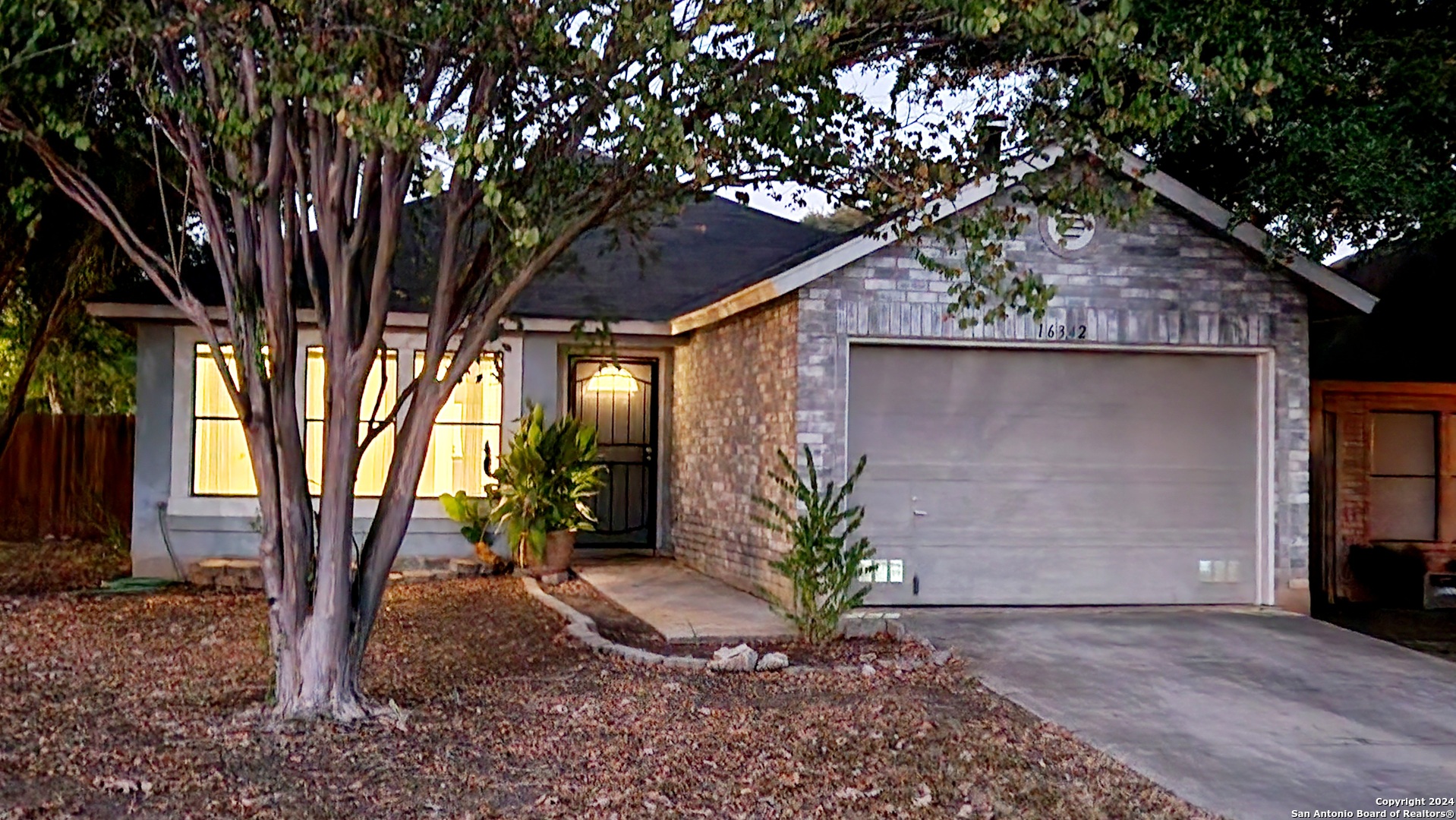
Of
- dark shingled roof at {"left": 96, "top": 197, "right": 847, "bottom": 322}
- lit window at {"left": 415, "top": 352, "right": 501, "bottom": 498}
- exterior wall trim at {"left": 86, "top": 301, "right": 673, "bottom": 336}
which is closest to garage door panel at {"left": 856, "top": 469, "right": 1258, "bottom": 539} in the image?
dark shingled roof at {"left": 96, "top": 197, "right": 847, "bottom": 322}

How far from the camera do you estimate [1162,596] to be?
10.4 meters

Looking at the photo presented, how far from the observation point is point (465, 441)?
1248cm

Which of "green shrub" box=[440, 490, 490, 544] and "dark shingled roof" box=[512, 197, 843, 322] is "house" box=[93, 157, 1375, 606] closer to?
"dark shingled roof" box=[512, 197, 843, 322]

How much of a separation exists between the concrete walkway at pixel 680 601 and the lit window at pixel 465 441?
4.54 feet

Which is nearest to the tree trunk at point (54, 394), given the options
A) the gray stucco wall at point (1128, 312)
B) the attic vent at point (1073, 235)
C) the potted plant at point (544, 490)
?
the potted plant at point (544, 490)

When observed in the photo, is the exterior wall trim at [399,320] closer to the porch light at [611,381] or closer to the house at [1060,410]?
the house at [1060,410]

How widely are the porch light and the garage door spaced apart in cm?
Answer: 428

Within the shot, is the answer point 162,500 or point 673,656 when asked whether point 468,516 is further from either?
point 673,656

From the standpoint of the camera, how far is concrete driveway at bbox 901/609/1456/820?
18.5 ft

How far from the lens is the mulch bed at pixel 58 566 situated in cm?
1150

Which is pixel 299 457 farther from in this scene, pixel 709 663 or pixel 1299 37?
pixel 1299 37

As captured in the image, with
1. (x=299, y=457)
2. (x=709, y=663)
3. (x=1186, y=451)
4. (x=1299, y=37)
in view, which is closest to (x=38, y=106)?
(x=299, y=457)

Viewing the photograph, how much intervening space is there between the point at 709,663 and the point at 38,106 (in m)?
4.72

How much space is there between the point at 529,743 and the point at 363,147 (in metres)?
2.81
